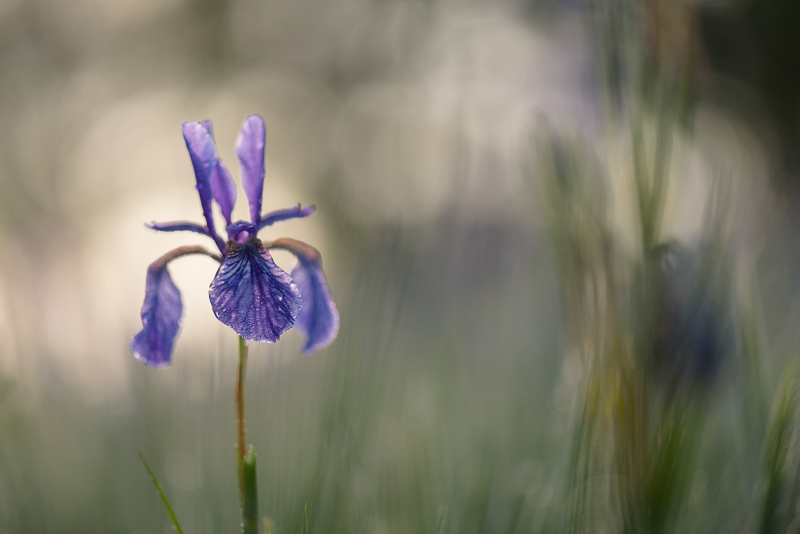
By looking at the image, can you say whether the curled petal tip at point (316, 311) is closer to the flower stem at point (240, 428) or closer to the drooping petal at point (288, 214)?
the drooping petal at point (288, 214)

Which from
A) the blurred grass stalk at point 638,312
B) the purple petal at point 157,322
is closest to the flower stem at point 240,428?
the purple petal at point 157,322

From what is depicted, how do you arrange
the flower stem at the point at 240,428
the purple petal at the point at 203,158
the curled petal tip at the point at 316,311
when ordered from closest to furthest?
the flower stem at the point at 240,428 → the purple petal at the point at 203,158 → the curled petal tip at the point at 316,311

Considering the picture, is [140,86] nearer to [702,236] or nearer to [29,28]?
[29,28]

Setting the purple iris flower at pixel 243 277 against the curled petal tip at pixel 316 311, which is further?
the curled petal tip at pixel 316 311

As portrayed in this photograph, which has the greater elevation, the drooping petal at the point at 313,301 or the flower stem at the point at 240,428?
the drooping petal at the point at 313,301

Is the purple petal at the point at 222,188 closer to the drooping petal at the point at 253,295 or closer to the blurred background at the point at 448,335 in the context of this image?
the drooping petal at the point at 253,295

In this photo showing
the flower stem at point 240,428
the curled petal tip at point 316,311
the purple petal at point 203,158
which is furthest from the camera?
the curled petal tip at point 316,311

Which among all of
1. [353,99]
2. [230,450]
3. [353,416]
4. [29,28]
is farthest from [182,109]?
[353,416]
